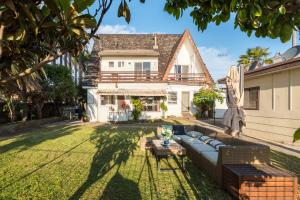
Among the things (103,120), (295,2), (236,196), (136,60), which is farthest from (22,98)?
(295,2)

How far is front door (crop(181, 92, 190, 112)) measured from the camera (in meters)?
30.4

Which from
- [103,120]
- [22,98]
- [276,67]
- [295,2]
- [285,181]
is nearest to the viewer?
[295,2]

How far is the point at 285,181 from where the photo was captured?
5422mm

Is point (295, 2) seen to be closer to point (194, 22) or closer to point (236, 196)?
point (194, 22)

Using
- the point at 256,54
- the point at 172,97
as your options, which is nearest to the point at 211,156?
the point at 172,97

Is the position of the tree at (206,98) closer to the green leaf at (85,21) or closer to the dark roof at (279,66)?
the dark roof at (279,66)

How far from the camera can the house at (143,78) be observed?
28.1 m

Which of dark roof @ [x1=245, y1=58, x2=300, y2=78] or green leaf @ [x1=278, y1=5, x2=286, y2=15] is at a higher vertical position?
dark roof @ [x1=245, y1=58, x2=300, y2=78]

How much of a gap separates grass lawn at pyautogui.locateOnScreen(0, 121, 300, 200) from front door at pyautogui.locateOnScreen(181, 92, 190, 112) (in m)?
19.3

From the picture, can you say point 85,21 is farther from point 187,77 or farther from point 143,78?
point 187,77

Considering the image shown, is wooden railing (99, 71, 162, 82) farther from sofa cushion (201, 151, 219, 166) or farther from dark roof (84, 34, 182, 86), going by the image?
sofa cushion (201, 151, 219, 166)

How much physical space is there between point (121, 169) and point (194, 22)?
6.12 m

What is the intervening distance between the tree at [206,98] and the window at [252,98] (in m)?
10.5

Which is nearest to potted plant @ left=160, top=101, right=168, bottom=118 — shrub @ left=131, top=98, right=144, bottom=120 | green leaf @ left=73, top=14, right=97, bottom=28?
shrub @ left=131, top=98, right=144, bottom=120
